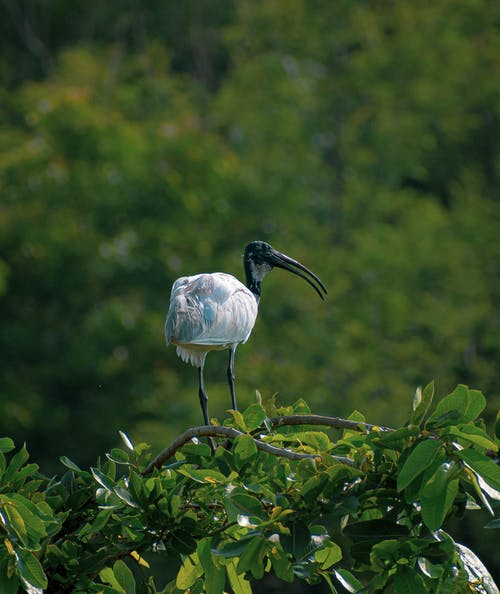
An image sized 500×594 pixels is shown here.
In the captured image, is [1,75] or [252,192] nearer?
[252,192]

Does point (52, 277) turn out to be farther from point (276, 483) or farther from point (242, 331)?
point (276, 483)

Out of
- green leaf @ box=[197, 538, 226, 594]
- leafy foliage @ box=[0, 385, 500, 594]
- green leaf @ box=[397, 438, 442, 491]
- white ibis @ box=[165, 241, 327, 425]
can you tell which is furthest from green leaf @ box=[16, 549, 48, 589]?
white ibis @ box=[165, 241, 327, 425]

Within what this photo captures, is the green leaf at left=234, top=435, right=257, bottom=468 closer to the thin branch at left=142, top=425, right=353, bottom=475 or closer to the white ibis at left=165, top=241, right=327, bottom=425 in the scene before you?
the thin branch at left=142, top=425, right=353, bottom=475

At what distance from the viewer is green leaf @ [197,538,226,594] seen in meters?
3.38

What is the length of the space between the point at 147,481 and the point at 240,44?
2391 cm

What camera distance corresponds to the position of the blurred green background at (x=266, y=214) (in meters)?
17.7

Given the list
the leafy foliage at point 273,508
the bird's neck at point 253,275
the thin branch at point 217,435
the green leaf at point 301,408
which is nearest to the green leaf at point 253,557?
the leafy foliage at point 273,508

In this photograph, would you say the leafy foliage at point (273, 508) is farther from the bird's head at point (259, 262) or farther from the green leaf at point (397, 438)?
the bird's head at point (259, 262)

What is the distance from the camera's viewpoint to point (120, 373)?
17.6 m

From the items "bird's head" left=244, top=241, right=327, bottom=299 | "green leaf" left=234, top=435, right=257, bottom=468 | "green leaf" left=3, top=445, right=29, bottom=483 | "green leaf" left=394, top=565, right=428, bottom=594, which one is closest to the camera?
"green leaf" left=394, top=565, right=428, bottom=594

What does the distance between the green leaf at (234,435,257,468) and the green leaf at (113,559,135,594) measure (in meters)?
0.64

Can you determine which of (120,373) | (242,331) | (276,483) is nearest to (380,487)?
(276,483)

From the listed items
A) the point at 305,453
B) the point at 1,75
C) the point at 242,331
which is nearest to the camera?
the point at 305,453

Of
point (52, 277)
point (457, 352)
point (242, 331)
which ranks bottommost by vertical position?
point (457, 352)
